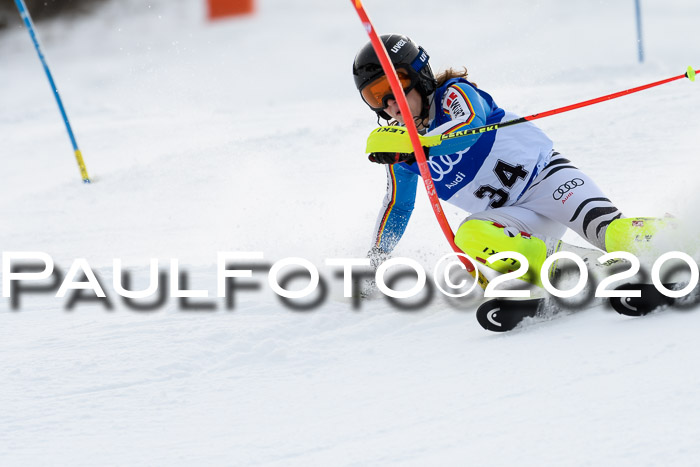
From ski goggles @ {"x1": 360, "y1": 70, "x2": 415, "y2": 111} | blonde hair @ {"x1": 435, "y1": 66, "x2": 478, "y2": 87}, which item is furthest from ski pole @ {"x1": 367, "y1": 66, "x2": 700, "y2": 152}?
blonde hair @ {"x1": 435, "y1": 66, "x2": 478, "y2": 87}

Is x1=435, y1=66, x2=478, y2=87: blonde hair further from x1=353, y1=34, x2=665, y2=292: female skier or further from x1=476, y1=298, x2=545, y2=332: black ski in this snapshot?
x1=476, y1=298, x2=545, y2=332: black ski

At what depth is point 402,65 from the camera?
9.09ft

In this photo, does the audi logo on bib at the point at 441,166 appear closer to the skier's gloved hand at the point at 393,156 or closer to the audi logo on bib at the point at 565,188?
the skier's gloved hand at the point at 393,156

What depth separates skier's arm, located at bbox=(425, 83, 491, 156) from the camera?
2568mm

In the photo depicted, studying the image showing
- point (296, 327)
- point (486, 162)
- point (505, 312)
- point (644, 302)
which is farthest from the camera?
point (486, 162)

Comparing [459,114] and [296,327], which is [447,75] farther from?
[296,327]

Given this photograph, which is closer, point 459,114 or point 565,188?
point 459,114

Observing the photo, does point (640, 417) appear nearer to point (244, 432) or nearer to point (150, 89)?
point (244, 432)

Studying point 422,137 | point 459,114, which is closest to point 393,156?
point 422,137

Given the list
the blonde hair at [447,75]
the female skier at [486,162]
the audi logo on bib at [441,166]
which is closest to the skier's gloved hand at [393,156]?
the female skier at [486,162]

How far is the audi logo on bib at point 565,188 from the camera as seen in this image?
275 cm
